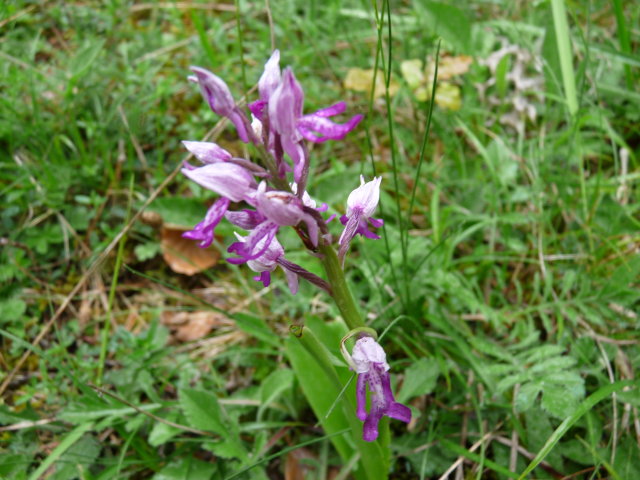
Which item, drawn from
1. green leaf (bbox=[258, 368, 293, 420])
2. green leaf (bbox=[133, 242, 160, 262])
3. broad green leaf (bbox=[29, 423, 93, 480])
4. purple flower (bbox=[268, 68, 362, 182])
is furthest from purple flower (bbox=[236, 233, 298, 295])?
green leaf (bbox=[133, 242, 160, 262])

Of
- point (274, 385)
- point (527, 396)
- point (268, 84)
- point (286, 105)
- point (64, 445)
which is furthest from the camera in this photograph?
point (274, 385)

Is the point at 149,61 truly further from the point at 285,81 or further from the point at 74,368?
the point at 285,81

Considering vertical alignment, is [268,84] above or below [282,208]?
above

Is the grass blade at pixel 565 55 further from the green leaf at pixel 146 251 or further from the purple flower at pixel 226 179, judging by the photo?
the green leaf at pixel 146 251

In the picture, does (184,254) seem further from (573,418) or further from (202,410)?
(573,418)

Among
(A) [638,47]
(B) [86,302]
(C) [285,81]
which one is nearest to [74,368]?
(B) [86,302]

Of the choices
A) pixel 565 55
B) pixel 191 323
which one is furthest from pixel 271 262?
pixel 565 55
